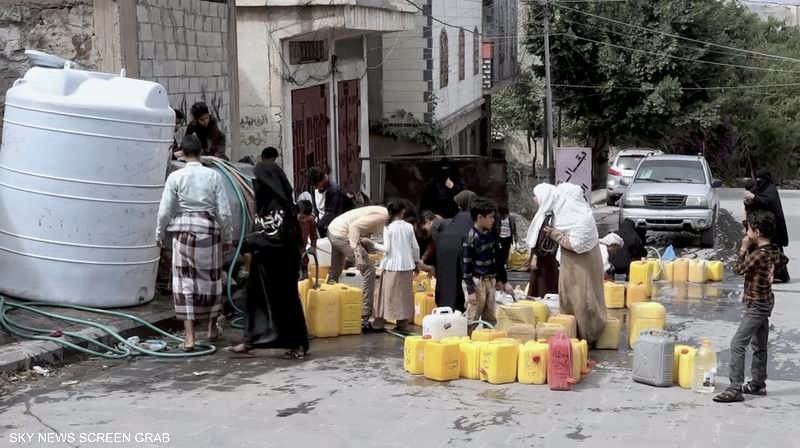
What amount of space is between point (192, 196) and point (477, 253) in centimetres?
269

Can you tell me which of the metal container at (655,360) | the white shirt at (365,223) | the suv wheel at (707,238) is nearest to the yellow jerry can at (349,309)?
the white shirt at (365,223)

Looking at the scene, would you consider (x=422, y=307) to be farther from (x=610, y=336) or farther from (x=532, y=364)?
(x=532, y=364)

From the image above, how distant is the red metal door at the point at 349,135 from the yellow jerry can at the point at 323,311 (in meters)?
13.1

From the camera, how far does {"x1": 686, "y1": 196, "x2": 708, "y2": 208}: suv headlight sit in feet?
77.8

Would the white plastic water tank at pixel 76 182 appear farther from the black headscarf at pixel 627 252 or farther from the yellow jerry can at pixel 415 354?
the black headscarf at pixel 627 252

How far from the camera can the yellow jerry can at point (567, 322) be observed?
10.4m

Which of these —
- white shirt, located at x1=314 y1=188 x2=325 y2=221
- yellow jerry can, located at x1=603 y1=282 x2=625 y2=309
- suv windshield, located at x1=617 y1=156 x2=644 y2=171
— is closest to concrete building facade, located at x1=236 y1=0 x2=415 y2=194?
white shirt, located at x1=314 y1=188 x2=325 y2=221

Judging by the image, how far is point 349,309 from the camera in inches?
430

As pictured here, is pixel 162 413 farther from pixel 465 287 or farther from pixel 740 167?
pixel 740 167

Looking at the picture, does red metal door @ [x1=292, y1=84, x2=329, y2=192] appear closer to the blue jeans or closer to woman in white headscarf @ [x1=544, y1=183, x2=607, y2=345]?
woman in white headscarf @ [x1=544, y1=183, x2=607, y2=345]

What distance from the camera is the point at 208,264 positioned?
9.39 metres

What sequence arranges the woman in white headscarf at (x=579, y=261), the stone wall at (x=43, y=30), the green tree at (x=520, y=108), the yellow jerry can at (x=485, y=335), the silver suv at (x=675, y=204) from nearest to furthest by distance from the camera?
the yellow jerry can at (x=485, y=335) → the woman in white headscarf at (x=579, y=261) → the stone wall at (x=43, y=30) → the silver suv at (x=675, y=204) → the green tree at (x=520, y=108)

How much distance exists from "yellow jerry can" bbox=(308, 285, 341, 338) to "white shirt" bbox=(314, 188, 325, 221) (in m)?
3.71

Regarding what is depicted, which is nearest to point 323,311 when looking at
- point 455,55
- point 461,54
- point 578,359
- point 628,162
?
point 578,359
